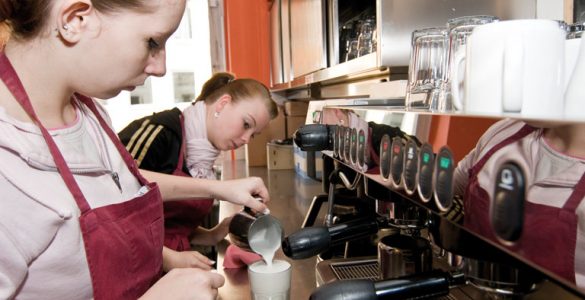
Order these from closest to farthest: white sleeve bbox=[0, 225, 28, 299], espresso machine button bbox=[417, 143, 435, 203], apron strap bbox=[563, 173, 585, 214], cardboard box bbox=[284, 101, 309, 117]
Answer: apron strap bbox=[563, 173, 585, 214]
espresso machine button bbox=[417, 143, 435, 203]
white sleeve bbox=[0, 225, 28, 299]
cardboard box bbox=[284, 101, 309, 117]

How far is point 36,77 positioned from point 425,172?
0.53 m

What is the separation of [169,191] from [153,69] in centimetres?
46

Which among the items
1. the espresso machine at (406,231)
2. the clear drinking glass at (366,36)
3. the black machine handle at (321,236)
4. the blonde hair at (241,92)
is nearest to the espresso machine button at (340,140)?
the espresso machine at (406,231)

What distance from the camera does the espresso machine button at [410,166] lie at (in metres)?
0.38

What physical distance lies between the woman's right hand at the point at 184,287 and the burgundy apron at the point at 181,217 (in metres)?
0.63

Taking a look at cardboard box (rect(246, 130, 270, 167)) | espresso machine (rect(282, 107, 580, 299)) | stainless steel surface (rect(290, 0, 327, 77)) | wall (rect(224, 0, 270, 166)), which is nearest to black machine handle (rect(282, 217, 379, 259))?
espresso machine (rect(282, 107, 580, 299))

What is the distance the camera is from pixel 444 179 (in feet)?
1.10

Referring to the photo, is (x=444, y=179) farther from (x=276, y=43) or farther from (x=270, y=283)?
(x=276, y=43)

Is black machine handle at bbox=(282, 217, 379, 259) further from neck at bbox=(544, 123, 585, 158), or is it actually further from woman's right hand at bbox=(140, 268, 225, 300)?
neck at bbox=(544, 123, 585, 158)

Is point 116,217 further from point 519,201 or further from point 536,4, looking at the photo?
point 536,4

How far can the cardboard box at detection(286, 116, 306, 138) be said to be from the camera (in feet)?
8.59

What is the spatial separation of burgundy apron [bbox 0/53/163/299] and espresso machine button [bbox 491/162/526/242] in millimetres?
520

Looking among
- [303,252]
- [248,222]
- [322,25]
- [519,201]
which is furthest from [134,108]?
[519,201]

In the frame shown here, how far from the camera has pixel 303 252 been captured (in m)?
0.55
